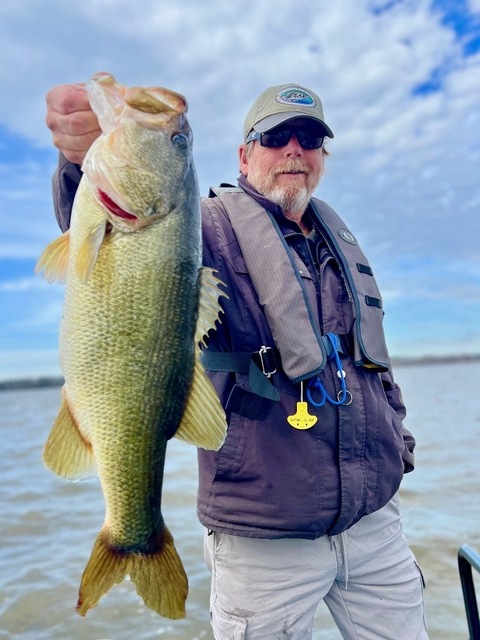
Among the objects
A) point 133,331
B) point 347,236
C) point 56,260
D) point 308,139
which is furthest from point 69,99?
point 347,236

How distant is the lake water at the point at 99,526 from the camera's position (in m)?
5.57

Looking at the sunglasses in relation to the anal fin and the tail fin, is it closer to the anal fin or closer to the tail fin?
the anal fin

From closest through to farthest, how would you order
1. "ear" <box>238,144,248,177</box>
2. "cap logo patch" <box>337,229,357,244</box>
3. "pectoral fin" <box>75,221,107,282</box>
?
"pectoral fin" <box>75,221,107,282</box> < "cap logo patch" <box>337,229,357,244</box> < "ear" <box>238,144,248,177</box>

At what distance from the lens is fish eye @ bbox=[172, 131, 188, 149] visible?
2.23m

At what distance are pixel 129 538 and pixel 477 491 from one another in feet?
28.9

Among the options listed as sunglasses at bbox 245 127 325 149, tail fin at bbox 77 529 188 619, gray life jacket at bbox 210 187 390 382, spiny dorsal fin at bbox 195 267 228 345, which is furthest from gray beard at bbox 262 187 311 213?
tail fin at bbox 77 529 188 619

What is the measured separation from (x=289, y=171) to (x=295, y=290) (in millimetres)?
844

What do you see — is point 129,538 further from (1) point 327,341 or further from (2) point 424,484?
(2) point 424,484

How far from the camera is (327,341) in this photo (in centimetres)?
296

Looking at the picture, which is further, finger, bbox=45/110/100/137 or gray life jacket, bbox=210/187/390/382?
gray life jacket, bbox=210/187/390/382

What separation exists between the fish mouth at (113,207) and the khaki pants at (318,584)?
1608 mm

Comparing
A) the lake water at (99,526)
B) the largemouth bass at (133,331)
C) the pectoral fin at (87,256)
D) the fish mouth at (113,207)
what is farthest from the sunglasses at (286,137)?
the lake water at (99,526)

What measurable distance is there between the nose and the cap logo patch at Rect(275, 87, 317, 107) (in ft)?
0.71

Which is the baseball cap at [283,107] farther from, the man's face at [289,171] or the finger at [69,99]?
the finger at [69,99]
